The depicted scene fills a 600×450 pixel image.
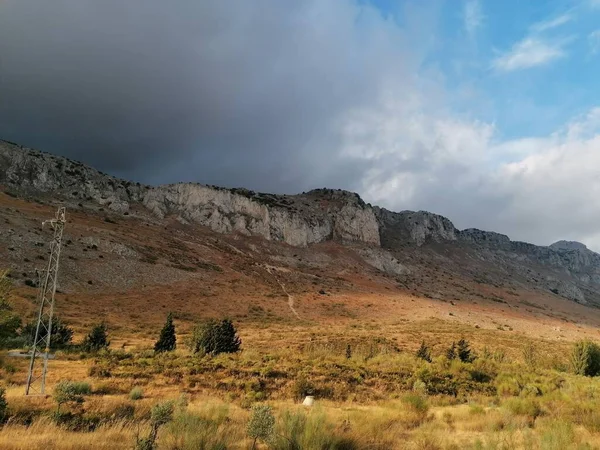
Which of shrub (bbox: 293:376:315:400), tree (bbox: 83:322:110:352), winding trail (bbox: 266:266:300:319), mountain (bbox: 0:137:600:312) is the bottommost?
shrub (bbox: 293:376:315:400)

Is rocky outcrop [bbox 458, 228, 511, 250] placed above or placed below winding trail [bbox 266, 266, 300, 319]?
above

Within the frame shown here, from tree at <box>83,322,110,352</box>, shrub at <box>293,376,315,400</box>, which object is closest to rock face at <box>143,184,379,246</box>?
tree at <box>83,322,110,352</box>

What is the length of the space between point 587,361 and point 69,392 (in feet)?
89.0

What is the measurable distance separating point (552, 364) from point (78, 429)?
2964cm

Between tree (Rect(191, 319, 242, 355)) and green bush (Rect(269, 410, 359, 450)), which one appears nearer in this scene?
green bush (Rect(269, 410, 359, 450))

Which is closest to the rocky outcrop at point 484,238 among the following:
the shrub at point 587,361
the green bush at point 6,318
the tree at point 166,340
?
the shrub at point 587,361

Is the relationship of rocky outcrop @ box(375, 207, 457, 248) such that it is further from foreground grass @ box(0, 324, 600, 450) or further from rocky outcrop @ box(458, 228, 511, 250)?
foreground grass @ box(0, 324, 600, 450)

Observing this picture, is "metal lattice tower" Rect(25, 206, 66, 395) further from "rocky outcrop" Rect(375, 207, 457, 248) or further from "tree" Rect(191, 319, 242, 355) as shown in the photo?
"rocky outcrop" Rect(375, 207, 457, 248)

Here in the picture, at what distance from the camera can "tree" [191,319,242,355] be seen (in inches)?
925

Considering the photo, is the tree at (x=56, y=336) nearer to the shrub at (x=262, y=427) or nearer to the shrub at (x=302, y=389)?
the shrub at (x=302, y=389)

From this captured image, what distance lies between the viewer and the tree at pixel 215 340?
77.1 feet

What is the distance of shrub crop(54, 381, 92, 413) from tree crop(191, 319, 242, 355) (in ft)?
36.6

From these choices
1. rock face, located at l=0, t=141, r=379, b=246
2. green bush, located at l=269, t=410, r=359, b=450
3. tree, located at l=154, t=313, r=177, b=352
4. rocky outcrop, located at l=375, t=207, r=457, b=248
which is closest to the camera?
green bush, located at l=269, t=410, r=359, b=450

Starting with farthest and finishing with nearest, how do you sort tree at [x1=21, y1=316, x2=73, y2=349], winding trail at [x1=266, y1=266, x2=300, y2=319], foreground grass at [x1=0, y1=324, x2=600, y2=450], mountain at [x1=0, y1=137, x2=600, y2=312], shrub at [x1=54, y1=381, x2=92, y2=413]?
mountain at [x1=0, y1=137, x2=600, y2=312]
winding trail at [x1=266, y1=266, x2=300, y2=319]
tree at [x1=21, y1=316, x2=73, y2=349]
shrub at [x1=54, y1=381, x2=92, y2=413]
foreground grass at [x1=0, y1=324, x2=600, y2=450]
